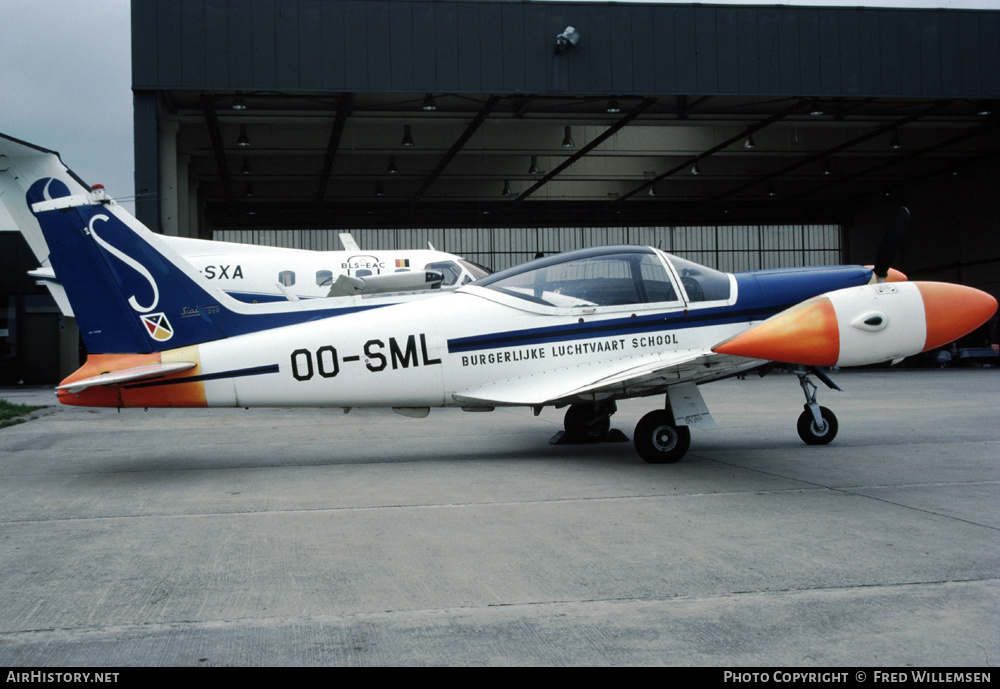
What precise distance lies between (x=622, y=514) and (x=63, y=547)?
3744 mm

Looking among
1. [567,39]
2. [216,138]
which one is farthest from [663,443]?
[216,138]

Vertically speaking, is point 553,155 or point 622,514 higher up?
point 553,155

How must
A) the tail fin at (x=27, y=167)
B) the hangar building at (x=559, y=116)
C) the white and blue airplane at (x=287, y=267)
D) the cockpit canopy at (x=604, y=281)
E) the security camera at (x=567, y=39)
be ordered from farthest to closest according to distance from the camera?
the security camera at (x=567, y=39) < the hangar building at (x=559, y=116) < the white and blue airplane at (x=287, y=267) < the cockpit canopy at (x=604, y=281) < the tail fin at (x=27, y=167)

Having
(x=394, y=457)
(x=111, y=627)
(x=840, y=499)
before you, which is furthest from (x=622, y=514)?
(x=394, y=457)

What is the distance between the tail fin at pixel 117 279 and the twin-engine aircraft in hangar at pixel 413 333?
1cm

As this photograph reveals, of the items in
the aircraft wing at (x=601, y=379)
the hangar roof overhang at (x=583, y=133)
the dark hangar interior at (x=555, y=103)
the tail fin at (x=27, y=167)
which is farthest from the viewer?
the hangar roof overhang at (x=583, y=133)

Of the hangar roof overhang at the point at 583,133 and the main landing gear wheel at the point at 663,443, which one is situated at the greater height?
the hangar roof overhang at the point at 583,133

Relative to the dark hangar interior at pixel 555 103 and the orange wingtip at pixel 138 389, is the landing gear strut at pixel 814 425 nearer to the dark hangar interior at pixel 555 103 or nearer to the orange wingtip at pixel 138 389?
the orange wingtip at pixel 138 389

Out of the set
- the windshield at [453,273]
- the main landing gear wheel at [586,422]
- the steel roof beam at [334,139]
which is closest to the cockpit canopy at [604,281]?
the main landing gear wheel at [586,422]

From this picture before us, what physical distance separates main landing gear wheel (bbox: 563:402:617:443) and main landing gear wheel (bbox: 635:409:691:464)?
1773 millimetres

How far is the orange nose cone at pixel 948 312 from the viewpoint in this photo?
22.8 ft

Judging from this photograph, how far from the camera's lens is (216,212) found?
41.6 metres

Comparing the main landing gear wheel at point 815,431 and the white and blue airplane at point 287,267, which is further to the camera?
the white and blue airplane at point 287,267
